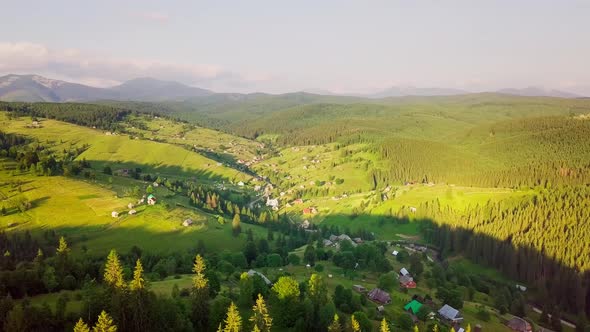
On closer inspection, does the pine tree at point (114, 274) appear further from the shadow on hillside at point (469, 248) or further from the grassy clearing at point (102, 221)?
the grassy clearing at point (102, 221)

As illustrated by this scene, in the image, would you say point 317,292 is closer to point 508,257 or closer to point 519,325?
point 519,325

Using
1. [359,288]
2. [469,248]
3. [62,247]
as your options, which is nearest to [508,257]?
[469,248]

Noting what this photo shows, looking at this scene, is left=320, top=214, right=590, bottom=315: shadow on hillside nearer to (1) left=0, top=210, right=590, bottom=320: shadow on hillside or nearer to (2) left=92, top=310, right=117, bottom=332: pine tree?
(1) left=0, top=210, right=590, bottom=320: shadow on hillside

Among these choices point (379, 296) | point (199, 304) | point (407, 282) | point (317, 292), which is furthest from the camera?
point (407, 282)

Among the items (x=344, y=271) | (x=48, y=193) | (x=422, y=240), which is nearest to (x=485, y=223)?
(x=422, y=240)

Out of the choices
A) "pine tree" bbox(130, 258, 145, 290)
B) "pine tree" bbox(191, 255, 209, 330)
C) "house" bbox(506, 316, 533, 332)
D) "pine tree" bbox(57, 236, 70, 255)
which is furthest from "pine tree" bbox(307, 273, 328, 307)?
"house" bbox(506, 316, 533, 332)

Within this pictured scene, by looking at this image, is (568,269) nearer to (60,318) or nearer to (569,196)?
(569,196)

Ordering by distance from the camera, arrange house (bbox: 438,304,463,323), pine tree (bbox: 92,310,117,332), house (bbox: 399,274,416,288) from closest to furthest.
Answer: pine tree (bbox: 92,310,117,332)
house (bbox: 438,304,463,323)
house (bbox: 399,274,416,288)
